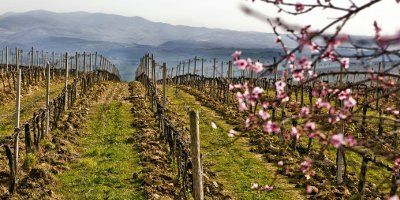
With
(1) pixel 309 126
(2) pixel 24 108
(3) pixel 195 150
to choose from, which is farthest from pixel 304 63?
(2) pixel 24 108

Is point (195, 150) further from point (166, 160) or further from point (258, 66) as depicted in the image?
point (166, 160)

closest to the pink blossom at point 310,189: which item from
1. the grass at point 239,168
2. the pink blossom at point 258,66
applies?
the grass at point 239,168

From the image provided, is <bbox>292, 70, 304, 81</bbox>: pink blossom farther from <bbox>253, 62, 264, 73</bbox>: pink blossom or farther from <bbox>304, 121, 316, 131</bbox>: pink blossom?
<bbox>304, 121, 316, 131</bbox>: pink blossom

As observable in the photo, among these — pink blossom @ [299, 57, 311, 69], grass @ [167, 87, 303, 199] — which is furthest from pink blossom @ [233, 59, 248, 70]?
grass @ [167, 87, 303, 199]

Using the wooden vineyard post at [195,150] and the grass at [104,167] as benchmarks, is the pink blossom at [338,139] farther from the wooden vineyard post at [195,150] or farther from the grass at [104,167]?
the grass at [104,167]

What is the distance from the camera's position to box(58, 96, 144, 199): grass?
1374 centimetres

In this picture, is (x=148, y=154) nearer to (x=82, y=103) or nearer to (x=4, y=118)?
(x=4, y=118)

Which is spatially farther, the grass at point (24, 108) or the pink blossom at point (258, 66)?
the grass at point (24, 108)

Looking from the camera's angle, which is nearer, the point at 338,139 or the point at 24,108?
the point at 338,139

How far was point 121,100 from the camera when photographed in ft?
118

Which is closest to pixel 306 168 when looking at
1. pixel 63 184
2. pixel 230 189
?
pixel 230 189

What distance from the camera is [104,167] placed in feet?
53.9

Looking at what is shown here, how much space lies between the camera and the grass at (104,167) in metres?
13.7

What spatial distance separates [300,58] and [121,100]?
1242 inches
